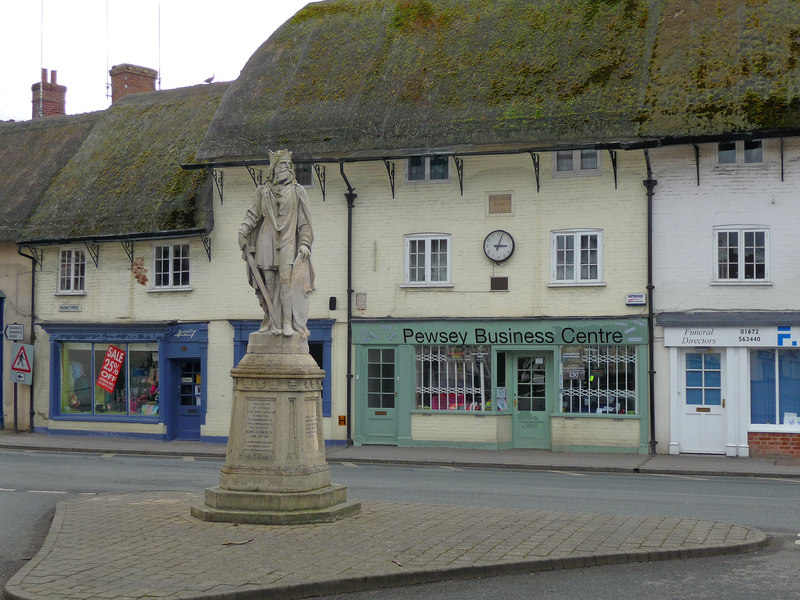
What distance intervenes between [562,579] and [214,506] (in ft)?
14.3

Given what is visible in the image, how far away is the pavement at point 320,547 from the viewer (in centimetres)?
866

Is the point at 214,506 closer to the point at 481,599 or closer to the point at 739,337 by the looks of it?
the point at 481,599

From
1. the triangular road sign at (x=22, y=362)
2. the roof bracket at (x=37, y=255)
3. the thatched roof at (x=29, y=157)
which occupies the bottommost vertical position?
the triangular road sign at (x=22, y=362)

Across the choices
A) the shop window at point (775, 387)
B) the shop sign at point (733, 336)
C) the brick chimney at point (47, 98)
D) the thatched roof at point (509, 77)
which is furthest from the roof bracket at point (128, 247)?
the shop window at point (775, 387)

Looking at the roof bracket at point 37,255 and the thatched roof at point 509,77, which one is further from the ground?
the thatched roof at point 509,77

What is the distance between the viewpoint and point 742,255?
870 inches

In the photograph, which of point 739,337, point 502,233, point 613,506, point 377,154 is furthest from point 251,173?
point 613,506

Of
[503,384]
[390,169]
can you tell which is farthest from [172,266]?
[503,384]

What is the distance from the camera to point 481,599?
854 cm

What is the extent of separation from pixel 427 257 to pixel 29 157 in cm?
1506

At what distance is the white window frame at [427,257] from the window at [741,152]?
6393 mm

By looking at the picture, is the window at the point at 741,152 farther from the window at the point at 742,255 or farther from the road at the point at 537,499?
the road at the point at 537,499

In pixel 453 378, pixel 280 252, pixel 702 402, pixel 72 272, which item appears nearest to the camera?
pixel 280 252

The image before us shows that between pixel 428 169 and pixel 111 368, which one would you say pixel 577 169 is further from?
pixel 111 368
